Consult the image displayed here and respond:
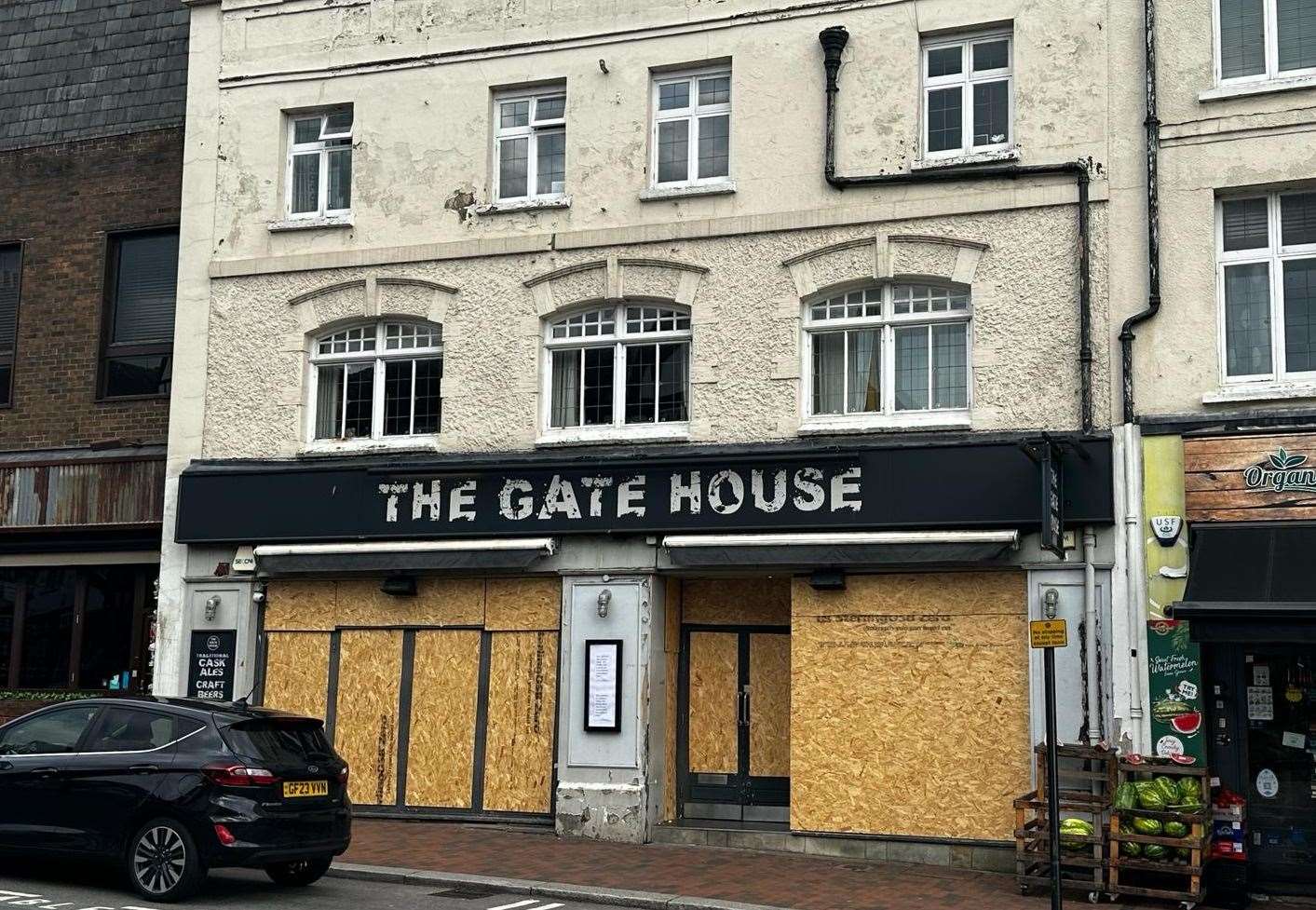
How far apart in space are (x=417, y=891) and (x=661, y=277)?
7013 millimetres

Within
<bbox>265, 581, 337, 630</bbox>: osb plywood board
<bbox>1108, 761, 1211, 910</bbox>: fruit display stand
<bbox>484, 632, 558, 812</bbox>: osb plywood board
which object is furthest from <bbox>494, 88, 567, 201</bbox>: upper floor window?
<bbox>1108, 761, 1211, 910</bbox>: fruit display stand

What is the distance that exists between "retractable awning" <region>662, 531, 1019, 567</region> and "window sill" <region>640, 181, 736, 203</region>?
3.70 m

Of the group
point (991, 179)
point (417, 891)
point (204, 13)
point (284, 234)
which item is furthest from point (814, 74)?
point (417, 891)

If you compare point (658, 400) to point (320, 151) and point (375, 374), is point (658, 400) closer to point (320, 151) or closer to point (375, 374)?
point (375, 374)

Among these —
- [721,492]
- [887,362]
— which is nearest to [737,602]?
[721,492]

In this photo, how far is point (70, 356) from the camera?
19328mm

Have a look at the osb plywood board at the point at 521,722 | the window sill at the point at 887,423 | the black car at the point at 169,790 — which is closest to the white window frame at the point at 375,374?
the osb plywood board at the point at 521,722

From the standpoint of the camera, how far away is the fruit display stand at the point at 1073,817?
12.8m

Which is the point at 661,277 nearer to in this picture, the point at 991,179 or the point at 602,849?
the point at 991,179

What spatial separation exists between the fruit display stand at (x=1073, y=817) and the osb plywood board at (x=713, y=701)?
3488 mm

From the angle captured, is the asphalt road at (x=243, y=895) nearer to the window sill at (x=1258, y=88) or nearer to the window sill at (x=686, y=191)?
the window sill at (x=686, y=191)

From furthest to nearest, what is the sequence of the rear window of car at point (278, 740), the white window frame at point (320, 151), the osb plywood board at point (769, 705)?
the white window frame at point (320, 151) → the osb plywood board at point (769, 705) → the rear window of car at point (278, 740)

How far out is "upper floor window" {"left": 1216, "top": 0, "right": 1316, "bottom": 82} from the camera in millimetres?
14305

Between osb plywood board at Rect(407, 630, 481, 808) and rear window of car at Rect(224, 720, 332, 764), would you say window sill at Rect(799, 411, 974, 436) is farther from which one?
rear window of car at Rect(224, 720, 332, 764)
